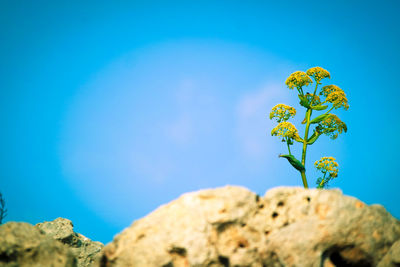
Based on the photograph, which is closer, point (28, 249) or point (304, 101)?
point (28, 249)

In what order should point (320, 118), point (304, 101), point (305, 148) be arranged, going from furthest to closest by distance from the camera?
point (304, 101) < point (320, 118) < point (305, 148)

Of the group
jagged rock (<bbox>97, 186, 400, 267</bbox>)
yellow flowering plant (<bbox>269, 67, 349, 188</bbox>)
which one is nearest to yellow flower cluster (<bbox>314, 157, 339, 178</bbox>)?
yellow flowering plant (<bbox>269, 67, 349, 188</bbox>)

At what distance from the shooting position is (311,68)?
1235 centimetres

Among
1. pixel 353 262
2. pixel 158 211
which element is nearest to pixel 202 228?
pixel 158 211

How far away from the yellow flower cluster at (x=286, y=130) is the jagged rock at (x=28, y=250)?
9.35m

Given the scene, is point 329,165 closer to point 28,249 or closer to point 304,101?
point 304,101

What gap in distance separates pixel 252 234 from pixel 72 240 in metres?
6.30

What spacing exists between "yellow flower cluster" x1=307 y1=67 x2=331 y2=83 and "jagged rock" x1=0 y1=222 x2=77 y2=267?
39.4ft

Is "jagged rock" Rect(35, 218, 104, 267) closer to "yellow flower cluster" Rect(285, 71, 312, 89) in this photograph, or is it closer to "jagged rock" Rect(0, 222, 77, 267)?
"jagged rock" Rect(0, 222, 77, 267)

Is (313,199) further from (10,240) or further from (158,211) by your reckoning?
(10,240)

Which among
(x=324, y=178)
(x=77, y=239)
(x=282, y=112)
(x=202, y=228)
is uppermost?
(x=282, y=112)

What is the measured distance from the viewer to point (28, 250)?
15.7 feet

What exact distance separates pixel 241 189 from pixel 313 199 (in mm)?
1381

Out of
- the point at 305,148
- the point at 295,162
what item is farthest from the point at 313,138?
the point at 295,162
